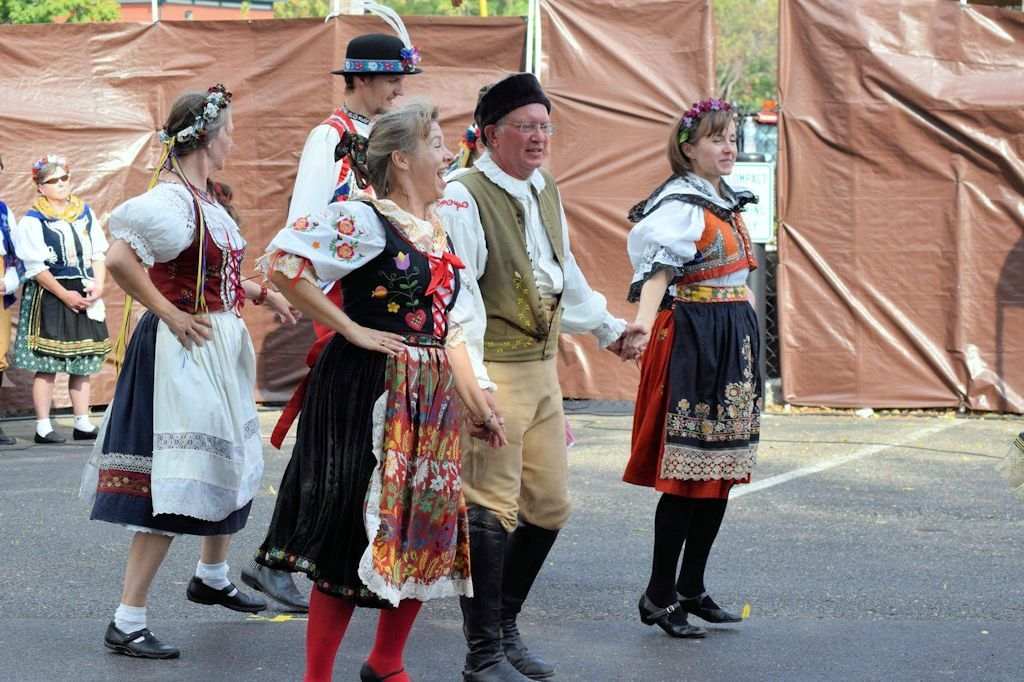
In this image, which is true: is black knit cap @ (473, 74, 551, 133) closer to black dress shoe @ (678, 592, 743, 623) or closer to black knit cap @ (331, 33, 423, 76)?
black knit cap @ (331, 33, 423, 76)

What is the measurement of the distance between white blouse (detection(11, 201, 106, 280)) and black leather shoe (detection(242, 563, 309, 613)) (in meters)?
4.57

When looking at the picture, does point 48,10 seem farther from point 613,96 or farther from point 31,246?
point 613,96

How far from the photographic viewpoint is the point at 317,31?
10531 mm

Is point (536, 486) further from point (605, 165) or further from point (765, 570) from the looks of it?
point (605, 165)

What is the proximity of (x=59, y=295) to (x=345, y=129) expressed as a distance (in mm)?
4763

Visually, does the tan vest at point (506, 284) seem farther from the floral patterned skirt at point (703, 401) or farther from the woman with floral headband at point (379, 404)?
the floral patterned skirt at point (703, 401)

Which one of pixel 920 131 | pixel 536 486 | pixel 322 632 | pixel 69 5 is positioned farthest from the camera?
pixel 69 5

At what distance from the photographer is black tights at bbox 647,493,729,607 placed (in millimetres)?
5121

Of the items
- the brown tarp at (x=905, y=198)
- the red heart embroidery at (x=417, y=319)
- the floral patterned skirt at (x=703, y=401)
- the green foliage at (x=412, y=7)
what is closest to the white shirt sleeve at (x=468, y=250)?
the red heart embroidery at (x=417, y=319)

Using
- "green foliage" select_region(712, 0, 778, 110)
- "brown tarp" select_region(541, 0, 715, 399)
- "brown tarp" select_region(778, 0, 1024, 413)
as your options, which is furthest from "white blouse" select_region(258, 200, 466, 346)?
"green foliage" select_region(712, 0, 778, 110)

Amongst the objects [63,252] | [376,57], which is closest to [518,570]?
[376,57]

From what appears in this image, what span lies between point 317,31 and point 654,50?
2270mm

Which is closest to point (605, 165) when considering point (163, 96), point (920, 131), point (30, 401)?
point (920, 131)

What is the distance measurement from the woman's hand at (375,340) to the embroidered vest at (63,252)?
612 cm
